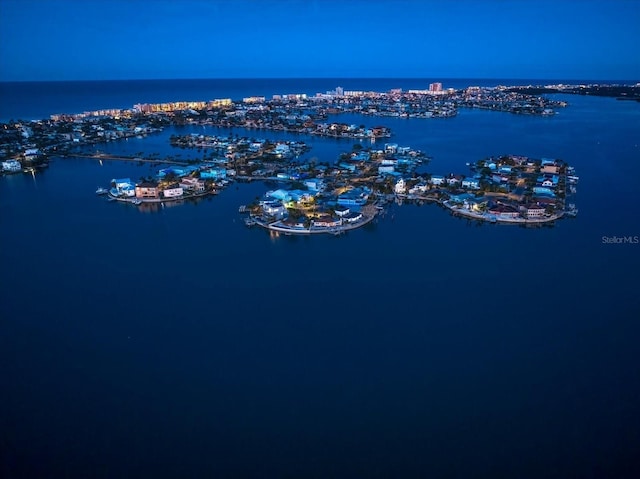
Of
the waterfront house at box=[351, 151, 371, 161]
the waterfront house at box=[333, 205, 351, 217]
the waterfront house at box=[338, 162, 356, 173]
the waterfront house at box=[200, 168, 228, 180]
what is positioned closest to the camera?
the waterfront house at box=[333, 205, 351, 217]

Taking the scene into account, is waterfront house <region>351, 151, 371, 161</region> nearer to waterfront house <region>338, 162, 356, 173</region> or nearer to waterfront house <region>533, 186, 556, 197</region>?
waterfront house <region>338, 162, 356, 173</region>

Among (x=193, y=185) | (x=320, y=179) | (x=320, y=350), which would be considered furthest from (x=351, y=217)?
(x=193, y=185)

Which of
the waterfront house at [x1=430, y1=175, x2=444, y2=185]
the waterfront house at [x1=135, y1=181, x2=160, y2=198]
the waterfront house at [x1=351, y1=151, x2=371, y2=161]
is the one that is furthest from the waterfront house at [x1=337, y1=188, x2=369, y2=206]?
the waterfront house at [x1=135, y1=181, x2=160, y2=198]

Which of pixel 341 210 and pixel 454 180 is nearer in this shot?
pixel 341 210

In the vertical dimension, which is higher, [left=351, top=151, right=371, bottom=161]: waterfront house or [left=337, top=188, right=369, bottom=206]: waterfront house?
[left=351, top=151, right=371, bottom=161]: waterfront house

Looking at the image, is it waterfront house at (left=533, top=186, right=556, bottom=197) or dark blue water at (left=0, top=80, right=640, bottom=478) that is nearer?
dark blue water at (left=0, top=80, right=640, bottom=478)

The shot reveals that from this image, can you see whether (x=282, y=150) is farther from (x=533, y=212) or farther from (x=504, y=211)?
(x=533, y=212)

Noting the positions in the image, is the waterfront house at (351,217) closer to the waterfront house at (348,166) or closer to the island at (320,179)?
the island at (320,179)

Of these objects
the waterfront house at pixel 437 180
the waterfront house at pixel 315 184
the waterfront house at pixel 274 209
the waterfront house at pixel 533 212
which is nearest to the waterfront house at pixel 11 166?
the waterfront house at pixel 274 209
